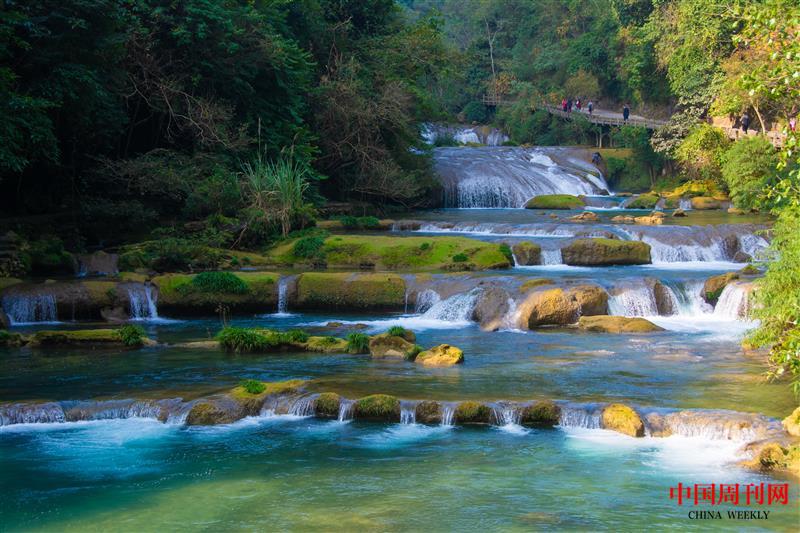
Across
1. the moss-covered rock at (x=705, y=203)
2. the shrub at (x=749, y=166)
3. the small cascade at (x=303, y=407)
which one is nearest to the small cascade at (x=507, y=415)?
the small cascade at (x=303, y=407)

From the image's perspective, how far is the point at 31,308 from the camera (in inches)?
733

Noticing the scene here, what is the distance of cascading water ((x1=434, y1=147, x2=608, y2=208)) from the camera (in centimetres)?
3725

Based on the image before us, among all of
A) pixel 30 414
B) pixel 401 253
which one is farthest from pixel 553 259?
pixel 30 414

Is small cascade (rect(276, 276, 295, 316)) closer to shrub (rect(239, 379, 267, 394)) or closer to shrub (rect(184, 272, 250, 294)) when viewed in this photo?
shrub (rect(184, 272, 250, 294))

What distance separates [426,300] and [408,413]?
302 inches

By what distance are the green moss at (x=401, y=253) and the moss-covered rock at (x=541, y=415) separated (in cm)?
1017

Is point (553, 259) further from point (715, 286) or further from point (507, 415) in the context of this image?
point (507, 415)

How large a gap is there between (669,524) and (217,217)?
57.4ft

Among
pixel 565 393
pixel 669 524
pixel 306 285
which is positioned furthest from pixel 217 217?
pixel 669 524

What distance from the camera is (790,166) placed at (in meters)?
30.4

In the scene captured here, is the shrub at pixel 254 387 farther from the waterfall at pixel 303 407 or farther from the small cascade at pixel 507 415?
the small cascade at pixel 507 415

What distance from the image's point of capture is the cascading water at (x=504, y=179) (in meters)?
37.2

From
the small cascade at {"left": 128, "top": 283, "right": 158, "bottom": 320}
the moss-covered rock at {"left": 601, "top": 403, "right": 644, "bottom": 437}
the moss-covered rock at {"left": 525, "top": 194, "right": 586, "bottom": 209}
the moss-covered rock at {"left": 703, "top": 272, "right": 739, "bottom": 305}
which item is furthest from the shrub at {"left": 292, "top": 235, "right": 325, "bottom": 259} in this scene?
the moss-covered rock at {"left": 525, "top": 194, "right": 586, "bottom": 209}

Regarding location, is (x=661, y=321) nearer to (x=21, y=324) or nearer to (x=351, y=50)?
(x=21, y=324)
